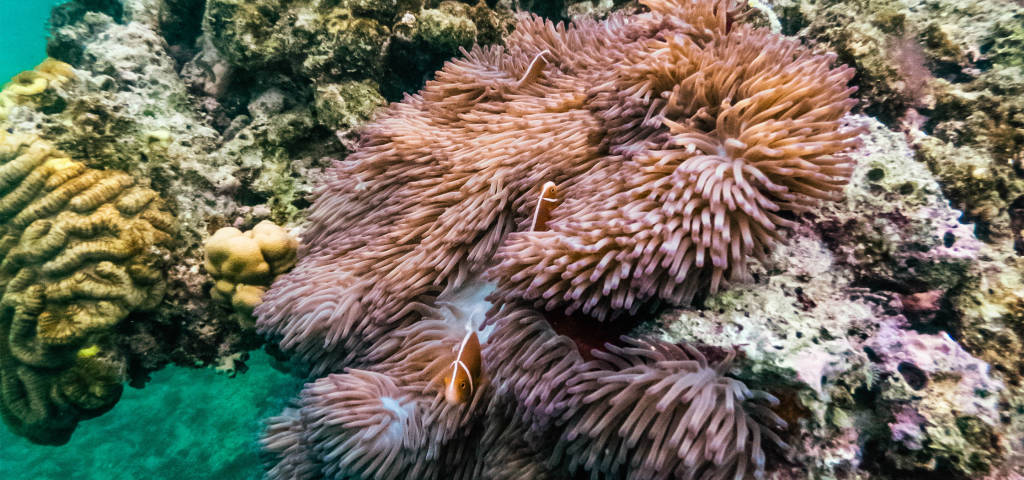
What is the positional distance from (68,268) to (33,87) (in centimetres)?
157

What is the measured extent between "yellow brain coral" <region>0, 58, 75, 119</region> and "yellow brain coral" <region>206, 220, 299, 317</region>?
1791 millimetres

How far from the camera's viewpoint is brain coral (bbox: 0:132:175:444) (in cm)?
312

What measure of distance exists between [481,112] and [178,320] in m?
2.51

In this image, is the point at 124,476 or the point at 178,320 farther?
the point at 124,476

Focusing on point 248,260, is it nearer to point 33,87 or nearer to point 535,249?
point 535,249

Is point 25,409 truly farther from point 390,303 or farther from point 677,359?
point 677,359

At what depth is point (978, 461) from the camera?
151cm

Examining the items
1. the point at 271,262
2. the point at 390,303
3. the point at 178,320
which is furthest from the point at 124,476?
the point at 390,303

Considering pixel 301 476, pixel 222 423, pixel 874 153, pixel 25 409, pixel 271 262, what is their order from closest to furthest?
pixel 874 153, pixel 301 476, pixel 271 262, pixel 25 409, pixel 222 423

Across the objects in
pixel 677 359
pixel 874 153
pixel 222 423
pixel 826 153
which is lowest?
pixel 222 423

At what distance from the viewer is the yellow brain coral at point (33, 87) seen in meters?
3.59

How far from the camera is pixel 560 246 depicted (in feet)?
5.62

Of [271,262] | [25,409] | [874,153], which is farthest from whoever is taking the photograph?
[25,409]

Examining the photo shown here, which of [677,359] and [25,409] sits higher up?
[677,359]
